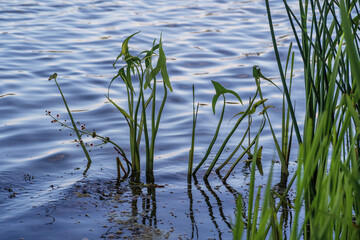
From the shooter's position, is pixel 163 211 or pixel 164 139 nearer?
pixel 163 211

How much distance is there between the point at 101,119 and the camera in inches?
126

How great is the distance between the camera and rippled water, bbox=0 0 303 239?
193 centimetres

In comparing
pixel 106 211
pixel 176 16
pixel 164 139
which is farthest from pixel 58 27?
pixel 106 211

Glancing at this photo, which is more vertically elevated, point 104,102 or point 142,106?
point 142,106

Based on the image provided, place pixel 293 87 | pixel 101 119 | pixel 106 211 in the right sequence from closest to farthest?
pixel 106 211, pixel 101 119, pixel 293 87

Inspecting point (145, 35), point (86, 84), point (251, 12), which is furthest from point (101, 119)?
point (251, 12)

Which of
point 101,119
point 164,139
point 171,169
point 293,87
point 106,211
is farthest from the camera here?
point 293,87

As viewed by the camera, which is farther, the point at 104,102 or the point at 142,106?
the point at 104,102

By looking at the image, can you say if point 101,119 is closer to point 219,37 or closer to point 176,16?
point 219,37

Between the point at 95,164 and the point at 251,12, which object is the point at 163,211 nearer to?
the point at 95,164

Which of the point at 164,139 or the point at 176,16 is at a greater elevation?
the point at 176,16

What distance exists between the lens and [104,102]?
11.5 ft

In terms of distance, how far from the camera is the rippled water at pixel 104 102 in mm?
1934

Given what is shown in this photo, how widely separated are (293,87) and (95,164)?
180 centimetres
